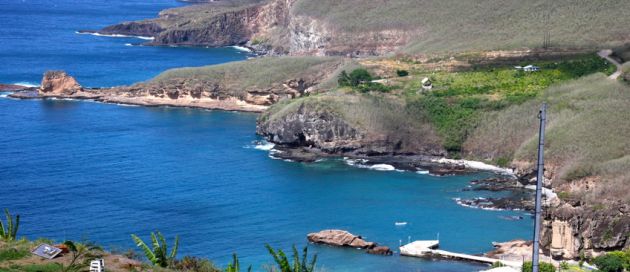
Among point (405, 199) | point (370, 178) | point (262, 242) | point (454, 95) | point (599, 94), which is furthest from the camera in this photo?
point (454, 95)

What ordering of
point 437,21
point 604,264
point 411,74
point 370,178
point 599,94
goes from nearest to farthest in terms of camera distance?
point 604,264 < point 370,178 < point 599,94 < point 411,74 < point 437,21

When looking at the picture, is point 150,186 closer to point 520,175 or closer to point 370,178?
point 370,178

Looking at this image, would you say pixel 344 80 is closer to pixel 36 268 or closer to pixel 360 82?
pixel 360 82

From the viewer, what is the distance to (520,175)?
291ft

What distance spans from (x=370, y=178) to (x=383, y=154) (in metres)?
8.17

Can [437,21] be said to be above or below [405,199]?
above

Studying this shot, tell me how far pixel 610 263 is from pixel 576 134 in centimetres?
2509

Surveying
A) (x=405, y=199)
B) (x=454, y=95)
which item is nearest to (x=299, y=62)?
(x=454, y=95)

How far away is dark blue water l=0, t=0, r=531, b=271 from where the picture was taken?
2901 inches

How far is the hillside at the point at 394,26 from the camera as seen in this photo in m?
130

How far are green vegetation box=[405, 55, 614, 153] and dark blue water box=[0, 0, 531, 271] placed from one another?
1054cm

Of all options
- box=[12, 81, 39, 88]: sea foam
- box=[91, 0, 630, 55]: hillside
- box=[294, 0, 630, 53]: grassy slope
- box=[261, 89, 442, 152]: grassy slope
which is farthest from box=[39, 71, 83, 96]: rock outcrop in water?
box=[91, 0, 630, 55]: hillside

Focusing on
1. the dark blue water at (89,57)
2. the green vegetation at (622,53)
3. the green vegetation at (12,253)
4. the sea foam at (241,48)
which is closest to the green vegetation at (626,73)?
the green vegetation at (622,53)

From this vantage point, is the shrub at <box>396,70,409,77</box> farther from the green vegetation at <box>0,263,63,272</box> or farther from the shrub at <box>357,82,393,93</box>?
the green vegetation at <box>0,263,63,272</box>
